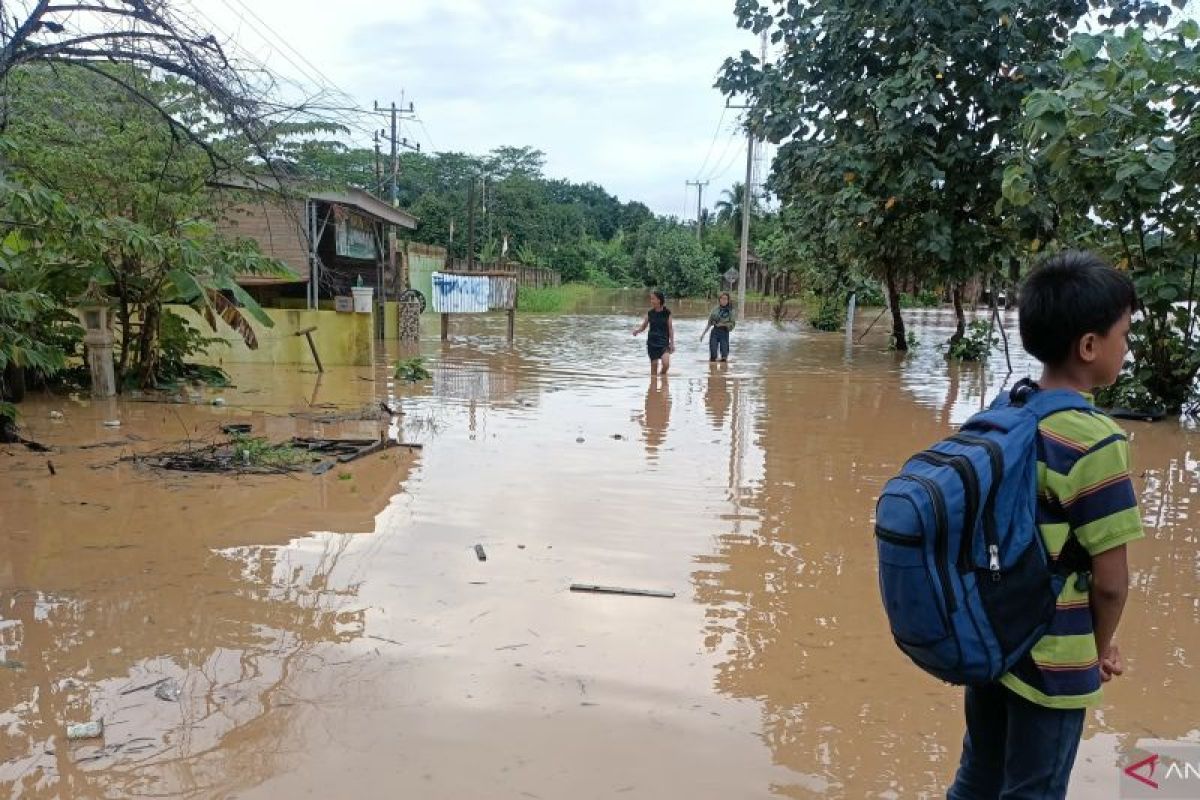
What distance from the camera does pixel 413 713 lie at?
3459 millimetres

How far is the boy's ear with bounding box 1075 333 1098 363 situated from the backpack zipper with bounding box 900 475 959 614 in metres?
0.49

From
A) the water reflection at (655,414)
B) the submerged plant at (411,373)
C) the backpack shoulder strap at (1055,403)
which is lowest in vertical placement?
the water reflection at (655,414)

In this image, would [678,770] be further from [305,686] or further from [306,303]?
[306,303]

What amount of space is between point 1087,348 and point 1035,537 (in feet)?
1.49

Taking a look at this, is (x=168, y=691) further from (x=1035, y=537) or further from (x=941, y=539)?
(x=1035, y=537)

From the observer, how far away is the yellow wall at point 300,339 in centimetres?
1536

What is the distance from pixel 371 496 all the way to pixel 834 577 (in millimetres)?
3418

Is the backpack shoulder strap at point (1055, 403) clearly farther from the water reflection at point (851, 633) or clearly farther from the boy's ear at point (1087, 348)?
the water reflection at point (851, 633)

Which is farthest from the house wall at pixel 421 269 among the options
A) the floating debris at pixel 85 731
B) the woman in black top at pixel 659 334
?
the floating debris at pixel 85 731

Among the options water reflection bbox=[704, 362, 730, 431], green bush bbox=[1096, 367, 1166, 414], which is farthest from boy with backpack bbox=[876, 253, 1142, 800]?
green bush bbox=[1096, 367, 1166, 414]

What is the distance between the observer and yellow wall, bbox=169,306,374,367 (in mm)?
15359

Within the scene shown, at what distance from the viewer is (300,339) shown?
15445 millimetres

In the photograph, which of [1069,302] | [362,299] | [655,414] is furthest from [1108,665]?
[362,299]

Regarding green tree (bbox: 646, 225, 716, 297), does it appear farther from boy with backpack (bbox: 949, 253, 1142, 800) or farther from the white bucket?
boy with backpack (bbox: 949, 253, 1142, 800)
